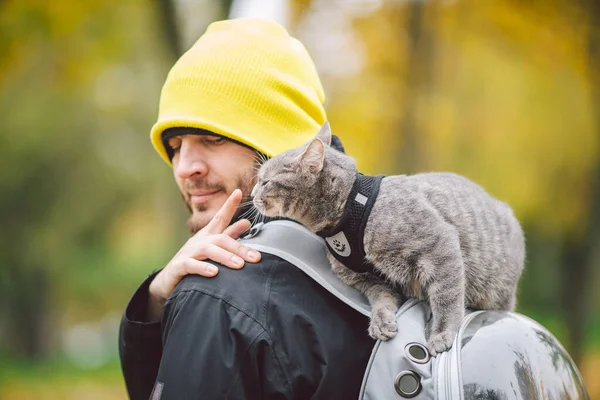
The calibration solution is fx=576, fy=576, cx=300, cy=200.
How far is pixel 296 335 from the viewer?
5.39ft

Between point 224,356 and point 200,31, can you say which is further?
point 200,31

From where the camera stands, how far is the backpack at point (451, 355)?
5.02 feet

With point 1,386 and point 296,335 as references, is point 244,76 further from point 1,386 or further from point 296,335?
point 1,386

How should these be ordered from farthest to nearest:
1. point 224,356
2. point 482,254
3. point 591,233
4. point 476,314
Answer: point 591,233
point 482,254
point 476,314
point 224,356

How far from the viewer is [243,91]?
2.35 meters

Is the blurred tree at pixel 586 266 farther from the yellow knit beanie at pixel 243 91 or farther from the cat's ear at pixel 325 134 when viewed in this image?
the cat's ear at pixel 325 134

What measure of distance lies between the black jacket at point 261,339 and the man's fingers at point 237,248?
0.02 meters

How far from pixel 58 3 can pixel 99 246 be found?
12.3m

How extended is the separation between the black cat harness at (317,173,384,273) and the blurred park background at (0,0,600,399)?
227cm

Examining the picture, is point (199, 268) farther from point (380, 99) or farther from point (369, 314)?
point (380, 99)

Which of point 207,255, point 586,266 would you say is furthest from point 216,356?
point 586,266

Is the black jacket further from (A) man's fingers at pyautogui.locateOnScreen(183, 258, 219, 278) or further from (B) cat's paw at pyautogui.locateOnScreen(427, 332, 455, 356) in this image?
(B) cat's paw at pyautogui.locateOnScreen(427, 332, 455, 356)

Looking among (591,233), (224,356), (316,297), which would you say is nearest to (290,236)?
(316,297)

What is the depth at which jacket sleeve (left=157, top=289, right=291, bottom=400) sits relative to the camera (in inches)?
59.3
